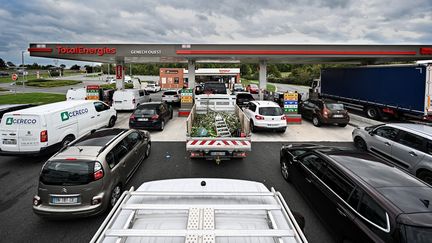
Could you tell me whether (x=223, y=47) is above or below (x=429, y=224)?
above

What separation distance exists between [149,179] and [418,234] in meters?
5.97

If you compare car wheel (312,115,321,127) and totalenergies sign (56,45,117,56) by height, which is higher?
totalenergies sign (56,45,117,56)

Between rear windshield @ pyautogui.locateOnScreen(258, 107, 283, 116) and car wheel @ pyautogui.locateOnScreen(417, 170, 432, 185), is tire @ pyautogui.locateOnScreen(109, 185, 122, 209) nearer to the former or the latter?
car wheel @ pyautogui.locateOnScreen(417, 170, 432, 185)

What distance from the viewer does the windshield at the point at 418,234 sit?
2.90 metres

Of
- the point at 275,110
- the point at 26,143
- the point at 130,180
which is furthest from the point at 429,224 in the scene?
the point at 26,143

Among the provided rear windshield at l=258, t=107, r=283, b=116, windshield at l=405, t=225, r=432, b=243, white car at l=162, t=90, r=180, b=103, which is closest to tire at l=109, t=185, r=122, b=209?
windshield at l=405, t=225, r=432, b=243

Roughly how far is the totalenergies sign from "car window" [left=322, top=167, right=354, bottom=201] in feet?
54.7

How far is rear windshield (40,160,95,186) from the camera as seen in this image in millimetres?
4809

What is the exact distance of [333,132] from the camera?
12742mm

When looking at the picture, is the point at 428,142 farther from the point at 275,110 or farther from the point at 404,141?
the point at 275,110

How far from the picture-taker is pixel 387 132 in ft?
26.2

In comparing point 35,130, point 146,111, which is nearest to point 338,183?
point 35,130

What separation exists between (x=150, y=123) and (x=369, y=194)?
10.2 m

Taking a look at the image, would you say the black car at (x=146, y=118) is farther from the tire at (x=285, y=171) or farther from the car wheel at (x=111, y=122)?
the tire at (x=285, y=171)
